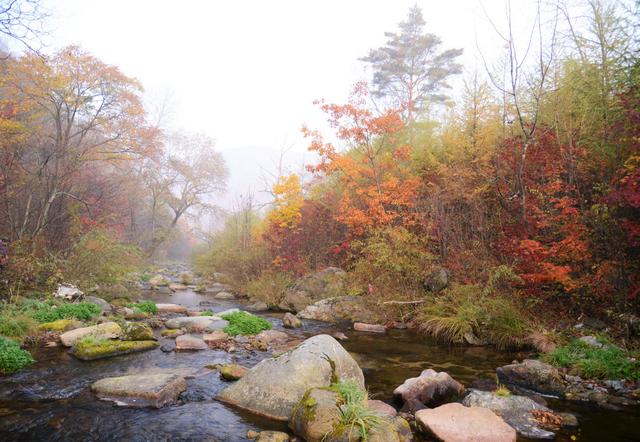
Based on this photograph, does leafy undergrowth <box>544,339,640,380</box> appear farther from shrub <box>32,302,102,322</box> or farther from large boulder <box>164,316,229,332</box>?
shrub <box>32,302,102,322</box>

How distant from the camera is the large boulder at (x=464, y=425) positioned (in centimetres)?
404

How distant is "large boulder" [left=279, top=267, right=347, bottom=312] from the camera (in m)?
12.7

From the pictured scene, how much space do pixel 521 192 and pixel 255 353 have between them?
764 centimetres

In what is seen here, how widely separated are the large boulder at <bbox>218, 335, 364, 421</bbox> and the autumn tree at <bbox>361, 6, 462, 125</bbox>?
750 inches

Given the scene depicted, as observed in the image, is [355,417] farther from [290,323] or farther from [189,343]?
[290,323]

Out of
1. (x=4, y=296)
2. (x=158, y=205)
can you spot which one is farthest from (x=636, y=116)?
(x=158, y=205)

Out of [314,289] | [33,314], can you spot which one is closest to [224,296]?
[314,289]

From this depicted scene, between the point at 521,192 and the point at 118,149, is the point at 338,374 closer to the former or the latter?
the point at 521,192

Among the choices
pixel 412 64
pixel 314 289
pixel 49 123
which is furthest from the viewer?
pixel 412 64

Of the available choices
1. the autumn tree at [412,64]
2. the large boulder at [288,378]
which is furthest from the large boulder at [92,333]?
the autumn tree at [412,64]

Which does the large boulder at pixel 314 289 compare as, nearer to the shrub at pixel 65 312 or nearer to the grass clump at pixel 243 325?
the grass clump at pixel 243 325

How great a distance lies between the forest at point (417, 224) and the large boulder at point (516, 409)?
16 cm

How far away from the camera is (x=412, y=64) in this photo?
22359mm

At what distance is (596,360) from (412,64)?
65.8 ft
